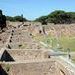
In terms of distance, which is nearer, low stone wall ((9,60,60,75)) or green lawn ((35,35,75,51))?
low stone wall ((9,60,60,75))

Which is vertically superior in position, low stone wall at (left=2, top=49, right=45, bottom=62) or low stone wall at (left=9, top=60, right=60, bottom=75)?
low stone wall at (left=9, top=60, right=60, bottom=75)

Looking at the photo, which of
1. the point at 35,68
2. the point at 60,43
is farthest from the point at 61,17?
the point at 35,68

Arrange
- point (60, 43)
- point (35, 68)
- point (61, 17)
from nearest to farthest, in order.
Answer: point (35, 68) < point (60, 43) < point (61, 17)

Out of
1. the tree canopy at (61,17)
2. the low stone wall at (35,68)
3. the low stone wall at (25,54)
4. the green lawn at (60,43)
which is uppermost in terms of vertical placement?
the low stone wall at (35,68)

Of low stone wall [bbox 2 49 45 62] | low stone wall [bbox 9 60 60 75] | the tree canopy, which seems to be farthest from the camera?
the tree canopy

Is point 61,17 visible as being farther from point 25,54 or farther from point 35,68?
point 35,68

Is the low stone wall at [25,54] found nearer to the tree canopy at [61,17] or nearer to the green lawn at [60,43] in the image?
the green lawn at [60,43]

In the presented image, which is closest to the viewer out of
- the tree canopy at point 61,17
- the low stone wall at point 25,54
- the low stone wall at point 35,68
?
the low stone wall at point 35,68

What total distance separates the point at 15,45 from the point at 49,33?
29.0 meters

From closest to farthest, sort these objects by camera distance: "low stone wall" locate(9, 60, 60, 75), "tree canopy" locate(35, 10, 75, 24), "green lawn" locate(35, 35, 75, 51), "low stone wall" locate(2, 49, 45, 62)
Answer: "low stone wall" locate(9, 60, 60, 75) < "low stone wall" locate(2, 49, 45, 62) < "green lawn" locate(35, 35, 75, 51) < "tree canopy" locate(35, 10, 75, 24)

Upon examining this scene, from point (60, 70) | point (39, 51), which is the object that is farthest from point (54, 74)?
point (39, 51)

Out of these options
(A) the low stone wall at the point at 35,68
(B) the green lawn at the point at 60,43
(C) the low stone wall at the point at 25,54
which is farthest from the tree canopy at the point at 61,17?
(A) the low stone wall at the point at 35,68

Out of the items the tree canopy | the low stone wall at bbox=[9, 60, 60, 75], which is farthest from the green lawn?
the tree canopy

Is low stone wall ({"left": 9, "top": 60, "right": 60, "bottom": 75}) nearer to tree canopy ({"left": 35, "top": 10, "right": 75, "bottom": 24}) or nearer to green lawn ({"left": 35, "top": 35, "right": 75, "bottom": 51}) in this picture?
green lawn ({"left": 35, "top": 35, "right": 75, "bottom": 51})
